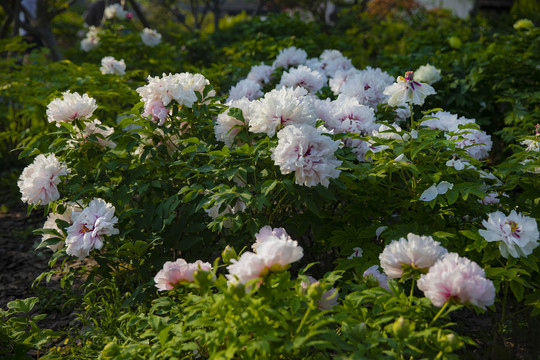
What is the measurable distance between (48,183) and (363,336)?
150 centimetres

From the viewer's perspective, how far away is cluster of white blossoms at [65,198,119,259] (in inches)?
84.2

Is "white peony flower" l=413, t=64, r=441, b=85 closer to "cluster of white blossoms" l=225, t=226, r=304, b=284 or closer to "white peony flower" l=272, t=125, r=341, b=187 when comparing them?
"white peony flower" l=272, t=125, r=341, b=187

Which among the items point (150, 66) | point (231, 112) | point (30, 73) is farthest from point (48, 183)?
point (150, 66)

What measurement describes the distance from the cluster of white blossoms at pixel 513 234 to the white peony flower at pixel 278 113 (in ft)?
2.62

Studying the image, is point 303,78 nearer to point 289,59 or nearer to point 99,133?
point 289,59

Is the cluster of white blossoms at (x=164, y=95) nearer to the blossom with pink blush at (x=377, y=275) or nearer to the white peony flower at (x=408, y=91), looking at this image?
the white peony flower at (x=408, y=91)

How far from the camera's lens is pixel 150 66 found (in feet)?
17.9

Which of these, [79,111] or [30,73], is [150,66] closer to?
[30,73]

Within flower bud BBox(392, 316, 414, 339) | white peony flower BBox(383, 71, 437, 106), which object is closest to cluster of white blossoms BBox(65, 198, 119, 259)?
flower bud BBox(392, 316, 414, 339)

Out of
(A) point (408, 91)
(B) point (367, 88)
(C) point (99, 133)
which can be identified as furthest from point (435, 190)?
(C) point (99, 133)

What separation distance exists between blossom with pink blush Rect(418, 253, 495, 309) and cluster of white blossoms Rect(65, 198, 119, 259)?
1.27 metres

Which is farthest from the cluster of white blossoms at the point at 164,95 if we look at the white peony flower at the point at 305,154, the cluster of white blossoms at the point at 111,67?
the cluster of white blossoms at the point at 111,67

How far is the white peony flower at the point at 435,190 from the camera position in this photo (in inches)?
85.0

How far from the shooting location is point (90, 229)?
85.8 inches
